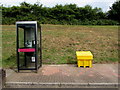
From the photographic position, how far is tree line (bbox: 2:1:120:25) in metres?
22.2

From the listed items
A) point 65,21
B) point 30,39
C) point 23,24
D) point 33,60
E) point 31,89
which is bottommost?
point 31,89

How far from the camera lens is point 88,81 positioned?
476 centimetres

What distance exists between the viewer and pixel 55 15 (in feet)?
77.3

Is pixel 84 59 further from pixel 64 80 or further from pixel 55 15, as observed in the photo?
pixel 55 15

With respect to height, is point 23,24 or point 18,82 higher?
point 23,24

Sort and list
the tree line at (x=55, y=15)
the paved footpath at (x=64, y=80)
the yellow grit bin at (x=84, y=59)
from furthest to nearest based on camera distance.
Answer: the tree line at (x=55, y=15)
the yellow grit bin at (x=84, y=59)
the paved footpath at (x=64, y=80)

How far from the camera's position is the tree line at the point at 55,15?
22.2 meters

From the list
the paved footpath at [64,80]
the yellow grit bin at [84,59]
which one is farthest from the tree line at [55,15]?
the paved footpath at [64,80]

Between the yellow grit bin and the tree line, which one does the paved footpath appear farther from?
the tree line

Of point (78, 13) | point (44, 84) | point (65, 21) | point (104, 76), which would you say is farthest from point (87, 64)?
point (78, 13)

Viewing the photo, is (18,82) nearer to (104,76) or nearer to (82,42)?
(104,76)

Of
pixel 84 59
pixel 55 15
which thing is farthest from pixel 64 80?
pixel 55 15

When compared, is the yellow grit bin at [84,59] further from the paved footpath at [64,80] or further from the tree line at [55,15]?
the tree line at [55,15]

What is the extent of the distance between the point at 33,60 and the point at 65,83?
2155 mm
